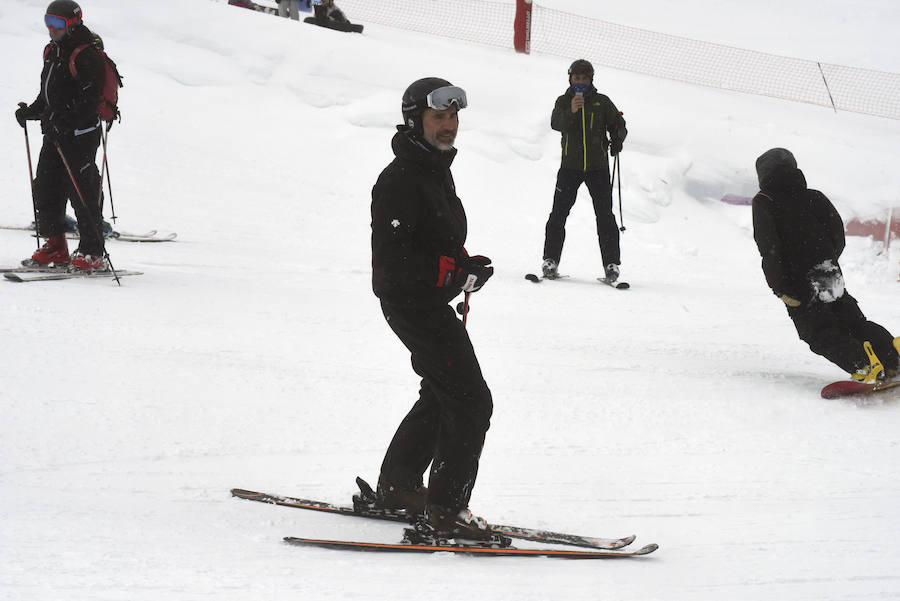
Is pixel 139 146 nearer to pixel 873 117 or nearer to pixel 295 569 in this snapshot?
pixel 295 569

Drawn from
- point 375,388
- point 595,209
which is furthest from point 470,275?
point 595,209

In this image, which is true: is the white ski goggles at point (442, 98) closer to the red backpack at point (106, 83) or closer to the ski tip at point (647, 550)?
the ski tip at point (647, 550)

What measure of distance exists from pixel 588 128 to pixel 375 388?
3847 millimetres

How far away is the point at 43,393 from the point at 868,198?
10830 millimetres

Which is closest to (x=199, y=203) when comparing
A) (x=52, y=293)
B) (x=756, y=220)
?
(x=52, y=293)

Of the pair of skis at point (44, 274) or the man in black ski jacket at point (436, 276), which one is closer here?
the man in black ski jacket at point (436, 276)

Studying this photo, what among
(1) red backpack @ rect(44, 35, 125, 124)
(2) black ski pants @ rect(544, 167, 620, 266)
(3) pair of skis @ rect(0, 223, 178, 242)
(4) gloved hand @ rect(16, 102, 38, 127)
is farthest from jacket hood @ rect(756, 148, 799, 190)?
(3) pair of skis @ rect(0, 223, 178, 242)

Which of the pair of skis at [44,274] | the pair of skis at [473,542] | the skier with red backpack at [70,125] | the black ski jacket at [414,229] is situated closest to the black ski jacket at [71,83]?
the skier with red backpack at [70,125]

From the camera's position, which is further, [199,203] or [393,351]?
[199,203]

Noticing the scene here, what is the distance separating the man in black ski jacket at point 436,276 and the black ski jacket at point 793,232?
110 inches

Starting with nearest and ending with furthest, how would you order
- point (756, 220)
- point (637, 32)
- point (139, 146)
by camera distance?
point (756, 220) < point (139, 146) < point (637, 32)

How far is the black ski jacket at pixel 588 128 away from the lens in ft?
26.1

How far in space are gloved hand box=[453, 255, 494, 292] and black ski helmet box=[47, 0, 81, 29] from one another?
4172 millimetres

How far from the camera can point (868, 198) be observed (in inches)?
473
